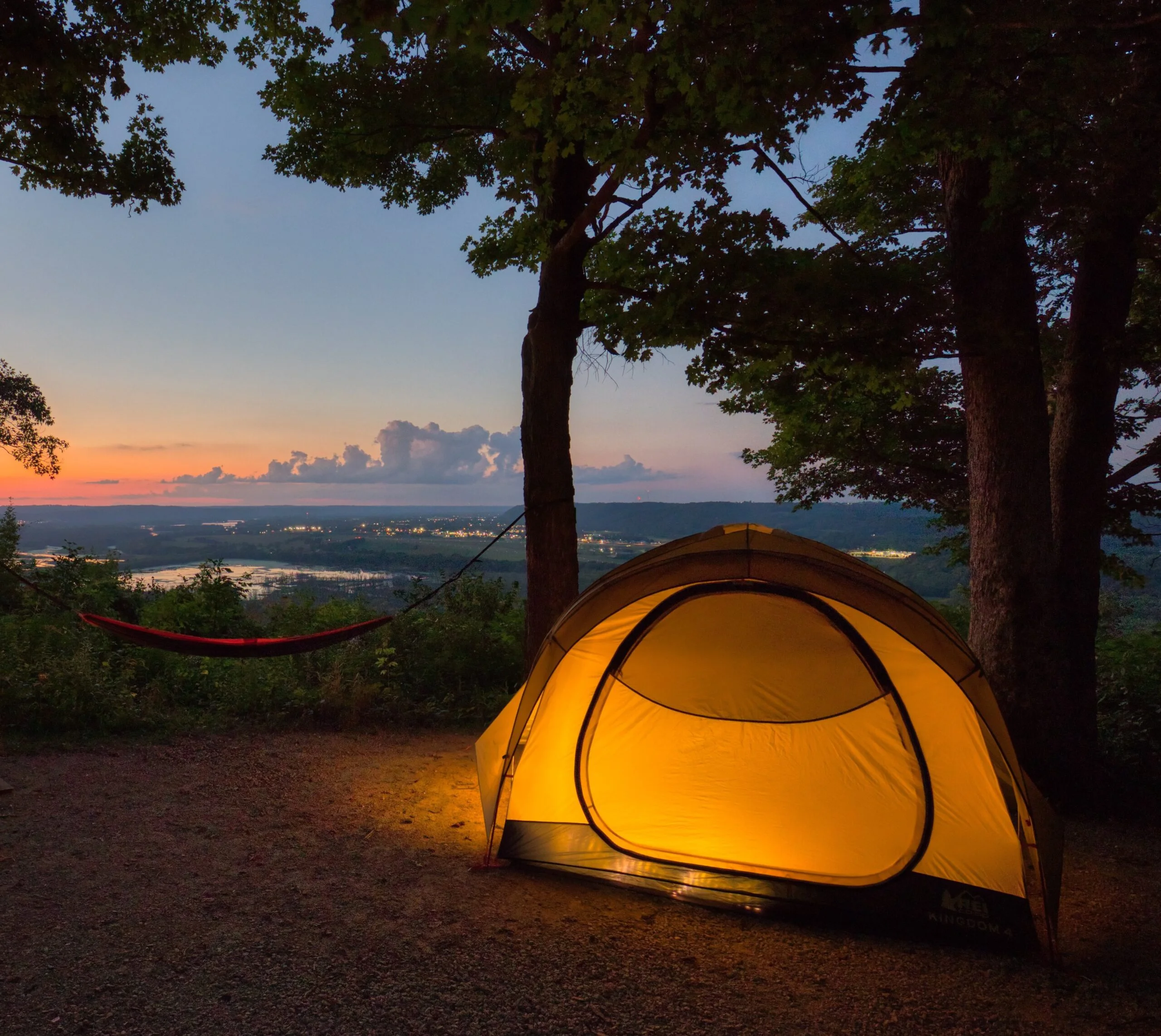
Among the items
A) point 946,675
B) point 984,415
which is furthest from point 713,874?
point 984,415

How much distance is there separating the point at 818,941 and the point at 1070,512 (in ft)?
12.3

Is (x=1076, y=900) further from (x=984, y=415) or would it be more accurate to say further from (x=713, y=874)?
(x=984, y=415)

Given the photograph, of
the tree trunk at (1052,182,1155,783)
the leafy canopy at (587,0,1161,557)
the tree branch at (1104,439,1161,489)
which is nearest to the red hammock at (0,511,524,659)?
the leafy canopy at (587,0,1161,557)

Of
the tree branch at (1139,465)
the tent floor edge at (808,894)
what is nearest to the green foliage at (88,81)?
the tent floor edge at (808,894)

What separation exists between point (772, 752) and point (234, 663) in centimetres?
602

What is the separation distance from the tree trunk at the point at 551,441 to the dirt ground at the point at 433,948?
2.00 meters

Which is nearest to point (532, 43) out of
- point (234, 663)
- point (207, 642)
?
point (207, 642)

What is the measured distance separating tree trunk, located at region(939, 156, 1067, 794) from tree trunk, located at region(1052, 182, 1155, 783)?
0.69 feet

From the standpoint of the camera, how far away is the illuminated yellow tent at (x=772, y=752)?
124 inches

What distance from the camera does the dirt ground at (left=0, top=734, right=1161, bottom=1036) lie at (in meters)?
2.46

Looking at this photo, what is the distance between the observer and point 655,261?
5785 mm

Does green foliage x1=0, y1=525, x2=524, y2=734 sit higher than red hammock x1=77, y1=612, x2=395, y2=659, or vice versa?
red hammock x1=77, y1=612, x2=395, y2=659

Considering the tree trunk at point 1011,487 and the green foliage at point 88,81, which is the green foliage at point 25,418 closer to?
the green foliage at point 88,81

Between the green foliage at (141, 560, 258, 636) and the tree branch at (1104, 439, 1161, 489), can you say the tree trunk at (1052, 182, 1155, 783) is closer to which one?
the tree branch at (1104, 439, 1161, 489)
